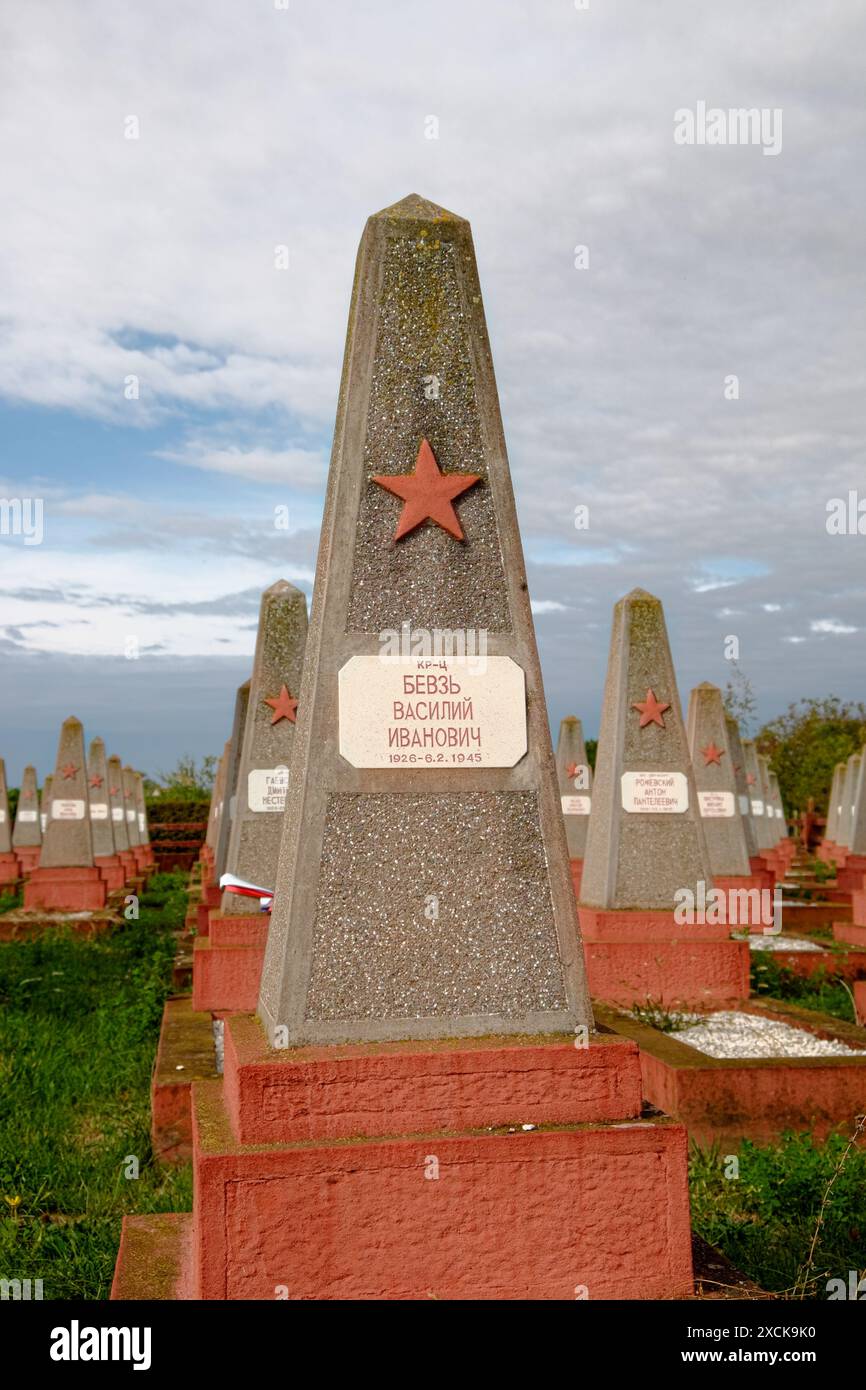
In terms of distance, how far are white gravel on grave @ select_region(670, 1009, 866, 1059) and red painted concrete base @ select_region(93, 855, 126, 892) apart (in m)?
14.3

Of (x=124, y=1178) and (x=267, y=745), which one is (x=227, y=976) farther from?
(x=124, y=1178)

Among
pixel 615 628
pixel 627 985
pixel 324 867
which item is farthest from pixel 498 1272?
pixel 615 628

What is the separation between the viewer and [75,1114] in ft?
22.2

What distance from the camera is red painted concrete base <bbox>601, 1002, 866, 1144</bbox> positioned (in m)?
5.93

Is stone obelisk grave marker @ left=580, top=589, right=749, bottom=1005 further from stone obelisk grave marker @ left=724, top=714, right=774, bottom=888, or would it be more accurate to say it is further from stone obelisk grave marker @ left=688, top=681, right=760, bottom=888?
stone obelisk grave marker @ left=724, top=714, right=774, bottom=888

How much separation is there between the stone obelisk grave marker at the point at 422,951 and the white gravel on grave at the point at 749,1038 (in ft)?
12.0

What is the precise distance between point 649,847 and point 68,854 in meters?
11.0

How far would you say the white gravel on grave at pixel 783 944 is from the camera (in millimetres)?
11180

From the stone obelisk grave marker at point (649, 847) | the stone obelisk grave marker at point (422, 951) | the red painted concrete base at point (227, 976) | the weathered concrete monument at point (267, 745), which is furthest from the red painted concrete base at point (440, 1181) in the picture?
the weathered concrete monument at point (267, 745)

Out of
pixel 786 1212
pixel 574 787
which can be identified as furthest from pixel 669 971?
pixel 574 787

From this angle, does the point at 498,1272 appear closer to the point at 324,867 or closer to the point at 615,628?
the point at 324,867

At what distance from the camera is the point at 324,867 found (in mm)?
3527

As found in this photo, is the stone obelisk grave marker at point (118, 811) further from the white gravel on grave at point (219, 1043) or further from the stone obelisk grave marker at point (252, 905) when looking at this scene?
the white gravel on grave at point (219, 1043)

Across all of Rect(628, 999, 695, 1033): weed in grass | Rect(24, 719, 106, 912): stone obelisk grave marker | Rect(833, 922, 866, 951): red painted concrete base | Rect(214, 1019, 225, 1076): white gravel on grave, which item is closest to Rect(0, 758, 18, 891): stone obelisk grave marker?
Rect(24, 719, 106, 912): stone obelisk grave marker
